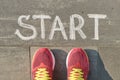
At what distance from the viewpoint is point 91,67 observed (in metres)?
2.01

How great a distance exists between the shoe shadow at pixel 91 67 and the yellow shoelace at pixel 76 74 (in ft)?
0.23

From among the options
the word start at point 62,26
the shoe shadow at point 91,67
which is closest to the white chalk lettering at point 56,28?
the word start at point 62,26

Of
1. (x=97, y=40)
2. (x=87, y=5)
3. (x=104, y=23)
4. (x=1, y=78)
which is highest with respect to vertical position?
(x=87, y=5)

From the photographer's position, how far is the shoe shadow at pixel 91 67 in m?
1.99

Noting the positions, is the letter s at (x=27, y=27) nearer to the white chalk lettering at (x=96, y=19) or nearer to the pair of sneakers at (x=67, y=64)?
the pair of sneakers at (x=67, y=64)

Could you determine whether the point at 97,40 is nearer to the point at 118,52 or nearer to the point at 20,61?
the point at 118,52

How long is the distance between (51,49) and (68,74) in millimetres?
221

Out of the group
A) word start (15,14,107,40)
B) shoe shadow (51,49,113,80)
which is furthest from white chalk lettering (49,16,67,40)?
shoe shadow (51,49,113,80)

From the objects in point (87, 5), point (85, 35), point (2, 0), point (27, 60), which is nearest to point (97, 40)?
point (85, 35)

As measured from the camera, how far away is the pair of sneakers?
1.96 metres

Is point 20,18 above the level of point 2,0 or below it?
below

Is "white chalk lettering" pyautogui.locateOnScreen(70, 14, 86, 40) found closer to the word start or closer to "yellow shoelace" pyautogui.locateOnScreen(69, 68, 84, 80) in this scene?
the word start

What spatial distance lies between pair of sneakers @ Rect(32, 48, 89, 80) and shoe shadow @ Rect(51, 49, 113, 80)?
1.5 inches

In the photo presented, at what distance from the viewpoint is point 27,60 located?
2.00 metres
